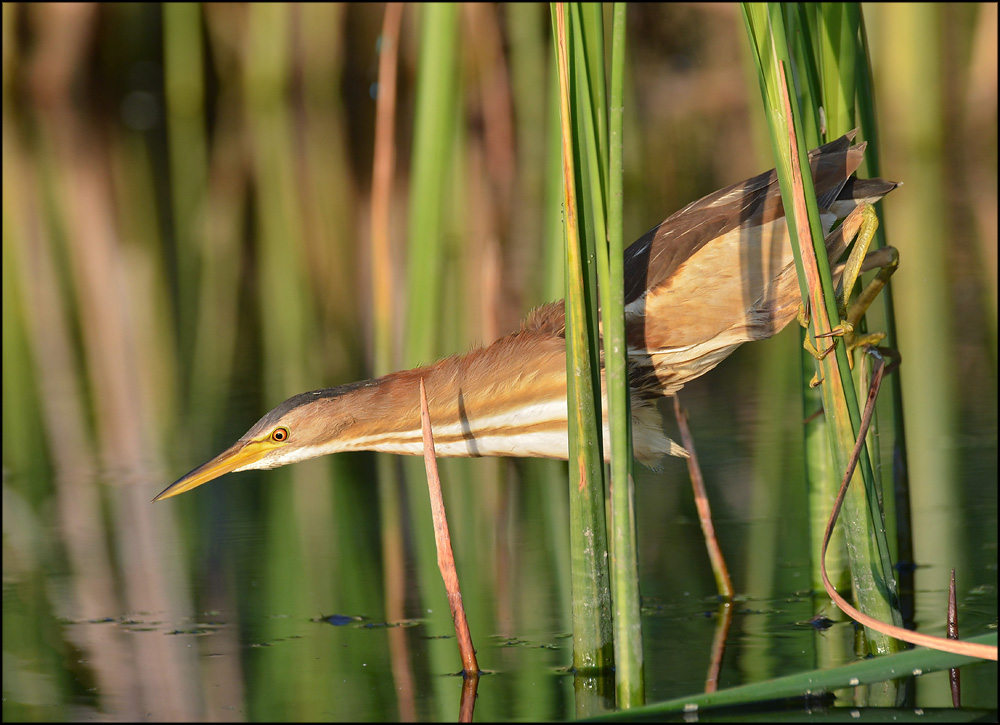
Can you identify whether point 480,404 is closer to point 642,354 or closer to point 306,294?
point 642,354

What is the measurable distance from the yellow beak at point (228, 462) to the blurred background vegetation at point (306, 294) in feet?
1.01

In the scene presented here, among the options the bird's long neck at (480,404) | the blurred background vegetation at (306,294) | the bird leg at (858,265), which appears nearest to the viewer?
the bird leg at (858,265)

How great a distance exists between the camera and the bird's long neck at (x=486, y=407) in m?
1.96

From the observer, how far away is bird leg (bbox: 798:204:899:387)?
72.6 inches

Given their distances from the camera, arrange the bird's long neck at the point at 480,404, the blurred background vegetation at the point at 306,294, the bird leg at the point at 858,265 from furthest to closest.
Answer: the blurred background vegetation at the point at 306,294 < the bird's long neck at the point at 480,404 < the bird leg at the point at 858,265

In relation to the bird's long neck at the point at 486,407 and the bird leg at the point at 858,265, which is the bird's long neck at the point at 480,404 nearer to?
the bird's long neck at the point at 486,407

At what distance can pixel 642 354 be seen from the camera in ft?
6.47

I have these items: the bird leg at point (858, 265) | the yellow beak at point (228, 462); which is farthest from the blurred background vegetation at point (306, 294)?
the bird leg at point (858, 265)

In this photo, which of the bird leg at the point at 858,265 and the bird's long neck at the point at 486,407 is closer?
the bird leg at the point at 858,265

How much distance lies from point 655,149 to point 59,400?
4.62m

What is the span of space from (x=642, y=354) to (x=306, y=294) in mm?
3509

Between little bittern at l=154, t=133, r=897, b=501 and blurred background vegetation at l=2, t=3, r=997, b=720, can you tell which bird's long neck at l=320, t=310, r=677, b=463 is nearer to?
little bittern at l=154, t=133, r=897, b=501

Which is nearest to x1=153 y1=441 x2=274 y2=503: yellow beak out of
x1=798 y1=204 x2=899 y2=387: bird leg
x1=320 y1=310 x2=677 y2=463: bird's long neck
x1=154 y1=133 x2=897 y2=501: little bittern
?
x1=154 y1=133 x2=897 y2=501: little bittern

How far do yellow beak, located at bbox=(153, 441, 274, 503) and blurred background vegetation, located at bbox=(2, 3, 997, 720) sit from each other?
0.31 meters
